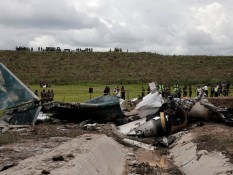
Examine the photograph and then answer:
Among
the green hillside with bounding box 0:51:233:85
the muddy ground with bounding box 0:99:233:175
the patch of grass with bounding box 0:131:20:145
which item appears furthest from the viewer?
the green hillside with bounding box 0:51:233:85

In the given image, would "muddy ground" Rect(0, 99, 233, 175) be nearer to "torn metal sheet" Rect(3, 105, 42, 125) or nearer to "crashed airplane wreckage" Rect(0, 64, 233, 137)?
"crashed airplane wreckage" Rect(0, 64, 233, 137)

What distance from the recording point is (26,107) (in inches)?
832

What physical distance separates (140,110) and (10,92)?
6117 mm

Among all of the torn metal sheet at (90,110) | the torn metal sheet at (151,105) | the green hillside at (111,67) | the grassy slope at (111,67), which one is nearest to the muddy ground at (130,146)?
the torn metal sheet at (90,110)

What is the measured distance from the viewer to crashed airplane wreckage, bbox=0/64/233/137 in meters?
20.5

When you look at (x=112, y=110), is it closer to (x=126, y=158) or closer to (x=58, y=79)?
(x=126, y=158)

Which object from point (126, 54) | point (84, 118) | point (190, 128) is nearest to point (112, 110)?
point (84, 118)

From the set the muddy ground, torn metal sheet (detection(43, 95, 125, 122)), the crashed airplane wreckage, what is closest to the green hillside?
torn metal sheet (detection(43, 95, 125, 122))

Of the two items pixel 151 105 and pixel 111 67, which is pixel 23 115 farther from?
pixel 111 67

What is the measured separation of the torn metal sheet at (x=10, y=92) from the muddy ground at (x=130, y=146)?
5.86 feet

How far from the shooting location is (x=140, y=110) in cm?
2220

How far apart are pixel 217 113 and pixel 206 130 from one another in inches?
80.4

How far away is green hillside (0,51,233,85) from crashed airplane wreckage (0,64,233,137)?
42.0m

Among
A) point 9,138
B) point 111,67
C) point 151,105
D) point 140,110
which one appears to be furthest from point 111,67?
point 9,138
